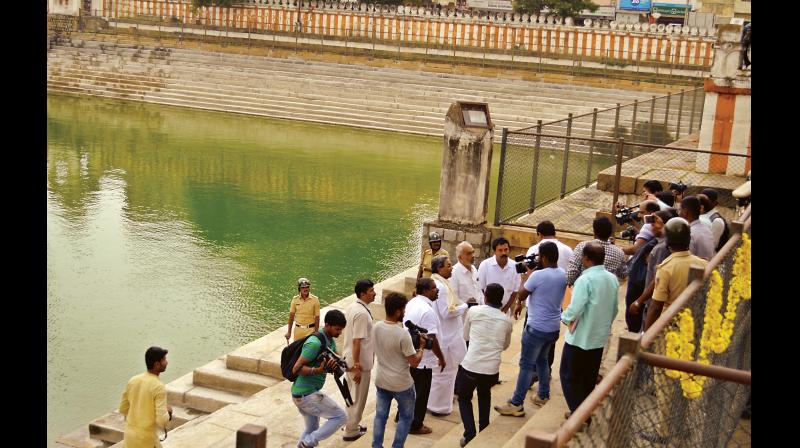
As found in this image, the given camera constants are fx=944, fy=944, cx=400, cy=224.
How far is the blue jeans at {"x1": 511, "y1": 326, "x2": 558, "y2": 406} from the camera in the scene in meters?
6.47

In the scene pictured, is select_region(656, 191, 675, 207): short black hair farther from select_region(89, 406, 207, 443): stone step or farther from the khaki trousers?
select_region(89, 406, 207, 443): stone step

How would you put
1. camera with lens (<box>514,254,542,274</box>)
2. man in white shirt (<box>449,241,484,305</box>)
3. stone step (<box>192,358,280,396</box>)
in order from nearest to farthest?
1. camera with lens (<box>514,254,542,274</box>)
2. man in white shirt (<box>449,241,484,305</box>)
3. stone step (<box>192,358,280,396</box>)

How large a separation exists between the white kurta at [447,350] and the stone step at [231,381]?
2073 millimetres

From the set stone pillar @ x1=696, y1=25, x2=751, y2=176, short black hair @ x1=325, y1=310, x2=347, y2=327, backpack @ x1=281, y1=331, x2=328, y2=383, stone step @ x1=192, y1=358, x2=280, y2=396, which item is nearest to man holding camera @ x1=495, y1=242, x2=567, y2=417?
short black hair @ x1=325, y1=310, x2=347, y2=327

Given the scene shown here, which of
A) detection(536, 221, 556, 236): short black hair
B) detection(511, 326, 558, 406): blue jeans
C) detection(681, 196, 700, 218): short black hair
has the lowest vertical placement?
detection(511, 326, 558, 406): blue jeans

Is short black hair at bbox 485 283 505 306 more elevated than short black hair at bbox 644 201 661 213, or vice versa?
short black hair at bbox 644 201 661 213

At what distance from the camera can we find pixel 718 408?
4.94 metres

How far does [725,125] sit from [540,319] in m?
8.08

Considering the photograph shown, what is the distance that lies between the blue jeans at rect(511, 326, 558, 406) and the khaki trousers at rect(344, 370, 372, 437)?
105cm

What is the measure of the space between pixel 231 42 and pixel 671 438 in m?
36.8

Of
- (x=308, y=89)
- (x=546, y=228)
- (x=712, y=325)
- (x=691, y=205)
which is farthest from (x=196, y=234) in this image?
(x=308, y=89)

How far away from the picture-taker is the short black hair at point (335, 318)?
6.10 meters

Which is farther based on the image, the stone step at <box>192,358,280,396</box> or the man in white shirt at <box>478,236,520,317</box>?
the stone step at <box>192,358,280,396</box>

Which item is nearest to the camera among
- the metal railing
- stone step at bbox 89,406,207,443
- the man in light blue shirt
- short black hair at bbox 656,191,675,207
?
the metal railing
